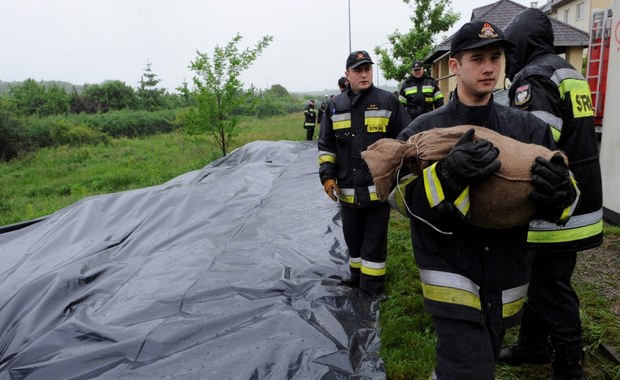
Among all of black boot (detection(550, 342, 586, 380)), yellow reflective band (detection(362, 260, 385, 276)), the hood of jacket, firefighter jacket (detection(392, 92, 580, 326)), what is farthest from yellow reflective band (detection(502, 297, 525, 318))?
yellow reflective band (detection(362, 260, 385, 276))

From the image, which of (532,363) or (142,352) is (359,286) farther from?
(142,352)

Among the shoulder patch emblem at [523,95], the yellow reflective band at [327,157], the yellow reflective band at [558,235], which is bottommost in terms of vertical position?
the yellow reflective band at [558,235]

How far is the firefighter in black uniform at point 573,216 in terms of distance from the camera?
90.4 inches

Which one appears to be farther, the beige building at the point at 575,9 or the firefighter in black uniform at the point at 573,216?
the beige building at the point at 575,9

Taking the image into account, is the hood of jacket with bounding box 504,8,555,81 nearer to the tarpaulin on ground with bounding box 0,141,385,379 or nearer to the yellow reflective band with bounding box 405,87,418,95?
the tarpaulin on ground with bounding box 0,141,385,379

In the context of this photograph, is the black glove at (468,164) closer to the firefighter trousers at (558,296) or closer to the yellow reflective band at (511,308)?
the yellow reflective band at (511,308)

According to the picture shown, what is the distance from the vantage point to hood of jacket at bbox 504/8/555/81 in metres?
2.45

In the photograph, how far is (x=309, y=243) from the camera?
4.69 metres

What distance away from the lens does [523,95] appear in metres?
2.35

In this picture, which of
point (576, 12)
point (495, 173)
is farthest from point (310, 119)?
point (576, 12)

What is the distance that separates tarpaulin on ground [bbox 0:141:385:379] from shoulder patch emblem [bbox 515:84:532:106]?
1734 millimetres

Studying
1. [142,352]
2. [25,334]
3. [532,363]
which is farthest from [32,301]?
[532,363]

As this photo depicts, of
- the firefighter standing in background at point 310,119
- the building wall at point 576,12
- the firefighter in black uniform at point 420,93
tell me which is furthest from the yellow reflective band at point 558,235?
the building wall at point 576,12

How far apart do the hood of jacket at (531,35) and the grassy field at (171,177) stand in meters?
1.79
